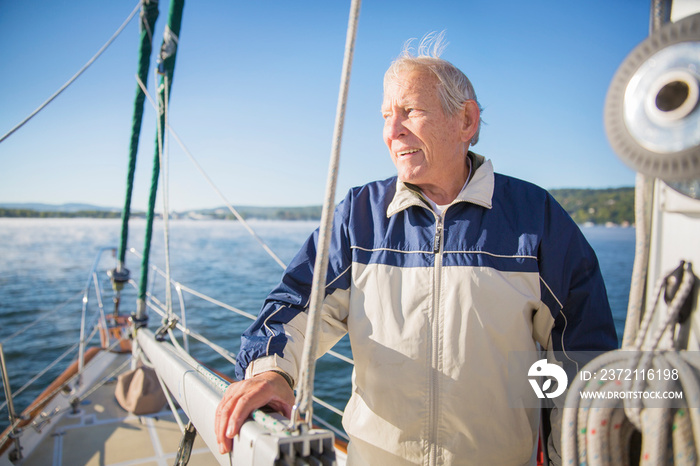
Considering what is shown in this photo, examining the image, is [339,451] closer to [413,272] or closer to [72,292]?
[413,272]

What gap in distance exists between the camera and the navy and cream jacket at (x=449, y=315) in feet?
4.01

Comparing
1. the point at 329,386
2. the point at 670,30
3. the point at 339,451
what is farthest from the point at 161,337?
the point at 329,386

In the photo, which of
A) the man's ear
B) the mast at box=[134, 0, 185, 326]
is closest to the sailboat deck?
the mast at box=[134, 0, 185, 326]

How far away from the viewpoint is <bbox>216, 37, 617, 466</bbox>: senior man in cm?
122

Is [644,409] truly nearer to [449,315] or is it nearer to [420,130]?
[449,315]

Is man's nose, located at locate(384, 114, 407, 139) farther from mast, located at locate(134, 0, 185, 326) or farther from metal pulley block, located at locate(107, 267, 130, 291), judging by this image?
metal pulley block, located at locate(107, 267, 130, 291)

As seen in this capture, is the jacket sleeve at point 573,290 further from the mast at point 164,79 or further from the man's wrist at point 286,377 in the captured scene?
the mast at point 164,79

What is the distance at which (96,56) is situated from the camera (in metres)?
3.03

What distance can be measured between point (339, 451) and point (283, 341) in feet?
4.04

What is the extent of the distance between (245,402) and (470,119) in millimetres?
1134

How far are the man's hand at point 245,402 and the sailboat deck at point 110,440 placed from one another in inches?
65.4

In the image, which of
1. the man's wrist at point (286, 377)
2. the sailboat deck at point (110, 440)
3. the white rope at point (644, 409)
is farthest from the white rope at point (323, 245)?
the sailboat deck at point (110, 440)

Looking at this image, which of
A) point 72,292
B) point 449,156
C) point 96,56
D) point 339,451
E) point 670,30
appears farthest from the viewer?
point 72,292

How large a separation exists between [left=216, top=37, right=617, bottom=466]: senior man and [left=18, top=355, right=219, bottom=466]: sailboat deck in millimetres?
1574
